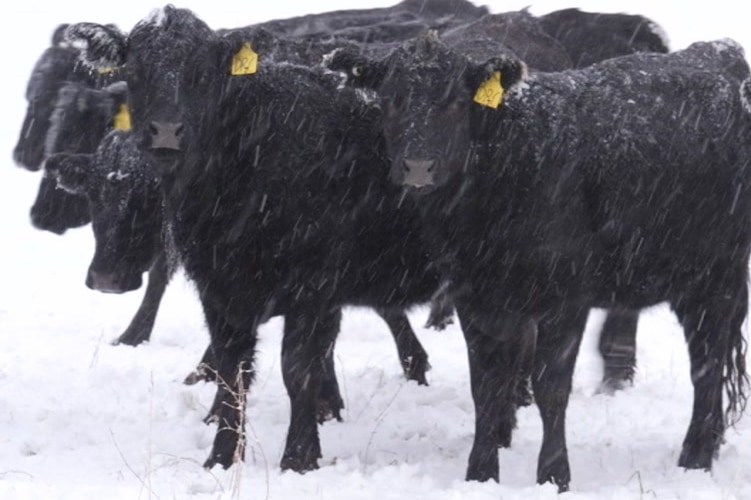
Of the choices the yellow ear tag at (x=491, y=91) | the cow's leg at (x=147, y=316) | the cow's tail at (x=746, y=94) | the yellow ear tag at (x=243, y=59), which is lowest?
the cow's leg at (x=147, y=316)

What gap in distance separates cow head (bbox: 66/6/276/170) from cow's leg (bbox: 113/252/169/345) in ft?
12.9

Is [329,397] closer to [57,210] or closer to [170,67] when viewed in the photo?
[170,67]

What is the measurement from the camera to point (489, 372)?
24.1 feet

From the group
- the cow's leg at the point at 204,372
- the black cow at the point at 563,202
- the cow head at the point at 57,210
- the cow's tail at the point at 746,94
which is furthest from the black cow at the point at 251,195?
the cow head at the point at 57,210

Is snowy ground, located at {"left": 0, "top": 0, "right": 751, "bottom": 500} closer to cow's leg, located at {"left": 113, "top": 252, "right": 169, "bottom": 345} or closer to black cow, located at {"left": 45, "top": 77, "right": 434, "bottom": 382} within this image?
cow's leg, located at {"left": 113, "top": 252, "right": 169, "bottom": 345}

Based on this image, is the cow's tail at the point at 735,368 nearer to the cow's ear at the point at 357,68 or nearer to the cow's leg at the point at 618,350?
the cow's leg at the point at 618,350

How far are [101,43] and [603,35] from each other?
4898mm

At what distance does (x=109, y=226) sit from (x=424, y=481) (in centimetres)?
343

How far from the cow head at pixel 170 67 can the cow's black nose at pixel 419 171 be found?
1293 mm

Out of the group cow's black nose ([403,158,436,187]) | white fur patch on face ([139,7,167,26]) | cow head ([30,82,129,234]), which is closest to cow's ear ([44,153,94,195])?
cow head ([30,82,129,234])

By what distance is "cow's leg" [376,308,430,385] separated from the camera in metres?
9.84

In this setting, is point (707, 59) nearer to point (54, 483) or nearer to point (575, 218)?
point (575, 218)

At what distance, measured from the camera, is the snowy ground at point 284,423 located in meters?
6.45

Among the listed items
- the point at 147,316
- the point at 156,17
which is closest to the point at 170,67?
the point at 156,17
